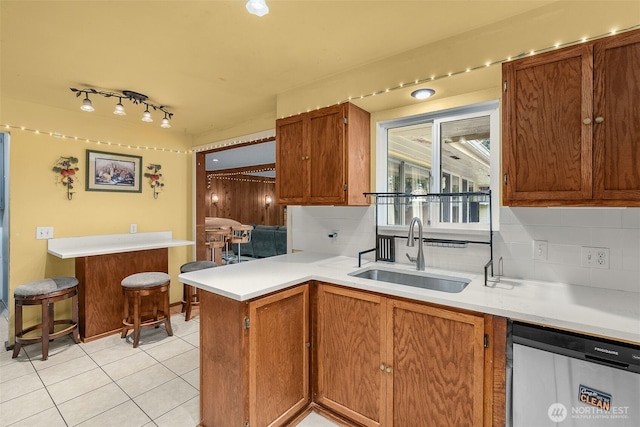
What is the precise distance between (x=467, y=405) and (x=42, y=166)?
4.02 meters

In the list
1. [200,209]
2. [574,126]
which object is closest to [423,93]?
[574,126]

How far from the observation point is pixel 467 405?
1396mm

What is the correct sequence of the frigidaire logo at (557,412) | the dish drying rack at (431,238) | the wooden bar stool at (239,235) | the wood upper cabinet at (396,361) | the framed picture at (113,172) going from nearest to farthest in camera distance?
the frigidaire logo at (557,412), the wood upper cabinet at (396,361), the dish drying rack at (431,238), the framed picture at (113,172), the wooden bar stool at (239,235)

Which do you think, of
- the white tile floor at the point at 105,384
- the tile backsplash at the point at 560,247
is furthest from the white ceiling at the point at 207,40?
the white tile floor at the point at 105,384

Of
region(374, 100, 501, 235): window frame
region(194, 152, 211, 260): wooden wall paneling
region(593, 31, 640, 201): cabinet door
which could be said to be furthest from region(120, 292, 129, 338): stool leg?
region(593, 31, 640, 201): cabinet door

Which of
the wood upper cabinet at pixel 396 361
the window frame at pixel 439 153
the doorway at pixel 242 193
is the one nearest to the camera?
the wood upper cabinet at pixel 396 361

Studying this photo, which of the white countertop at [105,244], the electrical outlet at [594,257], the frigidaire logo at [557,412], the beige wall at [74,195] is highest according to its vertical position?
the beige wall at [74,195]

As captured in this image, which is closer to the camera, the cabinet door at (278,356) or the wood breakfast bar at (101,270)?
the cabinet door at (278,356)

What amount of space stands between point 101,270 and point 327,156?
104 inches

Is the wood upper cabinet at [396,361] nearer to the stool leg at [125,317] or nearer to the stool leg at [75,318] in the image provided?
the stool leg at [125,317]

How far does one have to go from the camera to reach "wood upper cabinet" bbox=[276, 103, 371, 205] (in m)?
2.18

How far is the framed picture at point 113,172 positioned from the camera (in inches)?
130

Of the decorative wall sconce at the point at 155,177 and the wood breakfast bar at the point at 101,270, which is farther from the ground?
the decorative wall sconce at the point at 155,177

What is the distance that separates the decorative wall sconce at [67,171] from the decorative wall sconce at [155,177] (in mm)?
714
